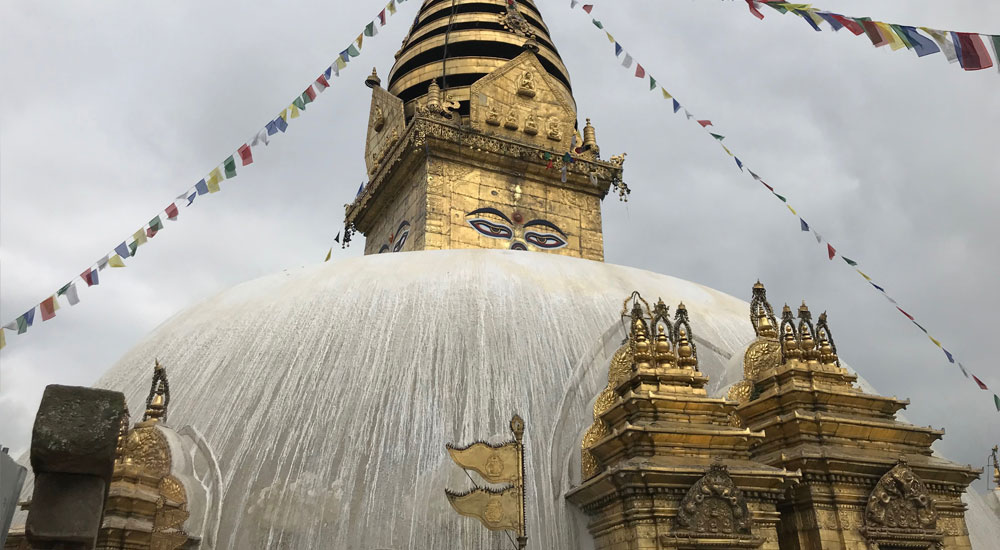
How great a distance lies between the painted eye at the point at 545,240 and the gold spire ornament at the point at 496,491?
11517 mm

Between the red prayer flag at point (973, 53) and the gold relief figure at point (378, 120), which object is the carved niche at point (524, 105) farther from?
the red prayer flag at point (973, 53)

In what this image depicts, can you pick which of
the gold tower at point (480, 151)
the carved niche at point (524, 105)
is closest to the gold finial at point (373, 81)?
the gold tower at point (480, 151)

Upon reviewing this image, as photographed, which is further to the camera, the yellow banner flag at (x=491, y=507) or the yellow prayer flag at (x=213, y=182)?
the yellow prayer flag at (x=213, y=182)

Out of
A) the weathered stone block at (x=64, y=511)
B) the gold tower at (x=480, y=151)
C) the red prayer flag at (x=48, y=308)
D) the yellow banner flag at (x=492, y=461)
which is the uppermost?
the gold tower at (x=480, y=151)

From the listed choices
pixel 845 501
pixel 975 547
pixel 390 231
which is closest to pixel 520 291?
pixel 845 501

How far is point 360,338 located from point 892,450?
5.73 m

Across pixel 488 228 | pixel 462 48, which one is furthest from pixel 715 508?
pixel 462 48

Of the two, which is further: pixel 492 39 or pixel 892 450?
pixel 492 39

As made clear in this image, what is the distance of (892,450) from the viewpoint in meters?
7.46

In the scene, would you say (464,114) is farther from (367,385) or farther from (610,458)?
(610,458)

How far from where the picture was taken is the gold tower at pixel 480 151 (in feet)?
56.9

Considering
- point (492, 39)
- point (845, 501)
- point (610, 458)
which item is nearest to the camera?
point (610, 458)

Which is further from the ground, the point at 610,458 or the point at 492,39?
the point at 492,39

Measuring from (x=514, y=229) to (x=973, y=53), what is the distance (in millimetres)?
11066
